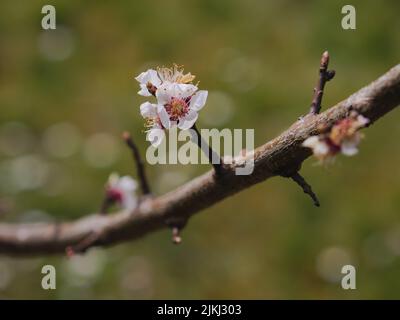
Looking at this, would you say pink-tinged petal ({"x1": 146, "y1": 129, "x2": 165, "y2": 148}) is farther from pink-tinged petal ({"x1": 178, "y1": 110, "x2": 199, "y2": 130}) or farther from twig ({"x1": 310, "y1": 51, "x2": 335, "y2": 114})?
twig ({"x1": 310, "y1": 51, "x2": 335, "y2": 114})

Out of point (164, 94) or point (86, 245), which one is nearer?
point (164, 94)

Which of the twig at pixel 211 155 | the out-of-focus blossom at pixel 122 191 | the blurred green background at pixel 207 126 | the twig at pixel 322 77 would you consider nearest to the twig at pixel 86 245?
the out-of-focus blossom at pixel 122 191

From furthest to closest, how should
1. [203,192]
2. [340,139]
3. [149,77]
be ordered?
[203,192] < [149,77] < [340,139]

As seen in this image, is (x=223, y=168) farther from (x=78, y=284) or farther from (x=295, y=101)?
(x=295, y=101)

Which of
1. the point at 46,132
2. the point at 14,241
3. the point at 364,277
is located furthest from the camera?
the point at 46,132

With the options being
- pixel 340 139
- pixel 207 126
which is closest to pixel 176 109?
pixel 340 139

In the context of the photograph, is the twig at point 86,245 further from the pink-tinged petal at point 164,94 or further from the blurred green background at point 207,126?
the blurred green background at point 207,126

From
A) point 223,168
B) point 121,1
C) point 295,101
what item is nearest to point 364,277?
point 295,101

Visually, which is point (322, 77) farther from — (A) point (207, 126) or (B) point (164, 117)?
(A) point (207, 126)
